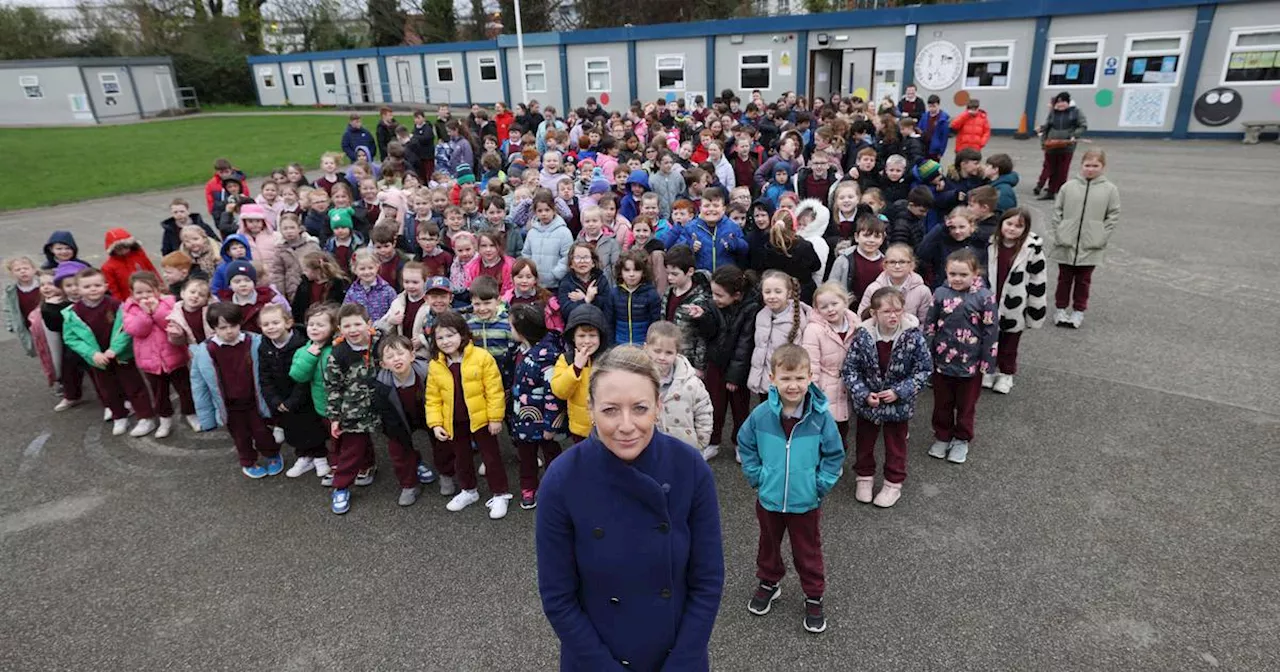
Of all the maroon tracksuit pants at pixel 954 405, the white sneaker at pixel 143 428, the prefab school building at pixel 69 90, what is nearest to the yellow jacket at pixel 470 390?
the maroon tracksuit pants at pixel 954 405

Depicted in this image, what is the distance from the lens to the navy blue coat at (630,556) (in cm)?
207

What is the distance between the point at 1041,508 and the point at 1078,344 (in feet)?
10.8

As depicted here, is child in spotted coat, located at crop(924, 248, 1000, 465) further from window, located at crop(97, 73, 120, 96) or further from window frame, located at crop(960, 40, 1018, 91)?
window, located at crop(97, 73, 120, 96)

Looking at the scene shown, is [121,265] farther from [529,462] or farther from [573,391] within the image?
[573,391]

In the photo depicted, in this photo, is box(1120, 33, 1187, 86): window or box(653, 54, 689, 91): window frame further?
box(653, 54, 689, 91): window frame

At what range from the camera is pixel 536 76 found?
29.5 m

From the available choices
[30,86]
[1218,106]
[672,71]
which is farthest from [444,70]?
[1218,106]

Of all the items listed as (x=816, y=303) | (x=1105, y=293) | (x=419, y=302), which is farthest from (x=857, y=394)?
(x=1105, y=293)

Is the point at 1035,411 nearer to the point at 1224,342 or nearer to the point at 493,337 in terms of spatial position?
the point at 1224,342

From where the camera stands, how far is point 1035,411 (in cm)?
576

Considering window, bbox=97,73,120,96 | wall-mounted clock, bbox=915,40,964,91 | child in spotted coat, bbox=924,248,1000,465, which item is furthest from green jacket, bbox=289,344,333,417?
window, bbox=97,73,120,96

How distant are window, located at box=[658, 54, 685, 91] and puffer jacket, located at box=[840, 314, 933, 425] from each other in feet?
76.2

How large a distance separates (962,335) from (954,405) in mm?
721

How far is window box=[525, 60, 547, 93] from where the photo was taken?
95.9ft
